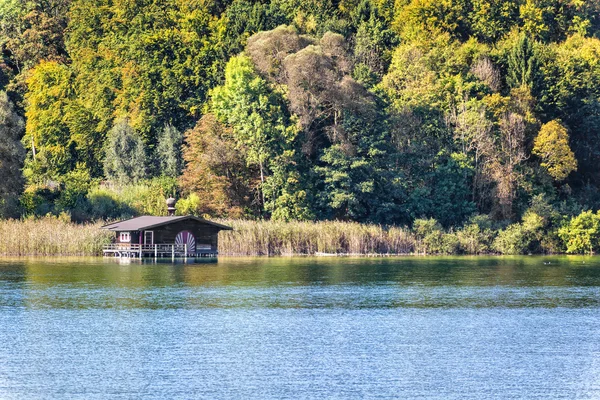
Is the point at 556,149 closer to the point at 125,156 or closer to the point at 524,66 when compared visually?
the point at 524,66

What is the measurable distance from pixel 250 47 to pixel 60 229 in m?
23.3

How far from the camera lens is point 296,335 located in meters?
37.6

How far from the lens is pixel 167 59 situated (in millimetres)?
93312

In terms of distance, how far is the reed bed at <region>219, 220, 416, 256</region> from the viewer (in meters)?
76.1

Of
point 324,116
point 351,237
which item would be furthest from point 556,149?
point 351,237

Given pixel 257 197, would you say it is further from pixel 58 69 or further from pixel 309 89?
pixel 58 69

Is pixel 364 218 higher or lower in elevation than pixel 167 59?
lower

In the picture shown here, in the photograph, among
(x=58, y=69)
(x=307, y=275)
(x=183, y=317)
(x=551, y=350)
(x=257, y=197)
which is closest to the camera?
(x=551, y=350)

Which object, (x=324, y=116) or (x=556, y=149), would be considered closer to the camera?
(x=556, y=149)

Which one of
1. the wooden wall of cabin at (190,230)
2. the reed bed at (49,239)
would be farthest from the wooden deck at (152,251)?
the reed bed at (49,239)

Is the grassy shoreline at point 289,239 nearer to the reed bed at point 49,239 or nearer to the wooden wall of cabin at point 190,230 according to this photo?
the reed bed at point 49,239

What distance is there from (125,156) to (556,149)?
111ft

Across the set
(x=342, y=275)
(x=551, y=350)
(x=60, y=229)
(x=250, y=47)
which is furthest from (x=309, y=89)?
(x=551, y=350)

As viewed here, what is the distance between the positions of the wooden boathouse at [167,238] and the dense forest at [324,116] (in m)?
9.21
